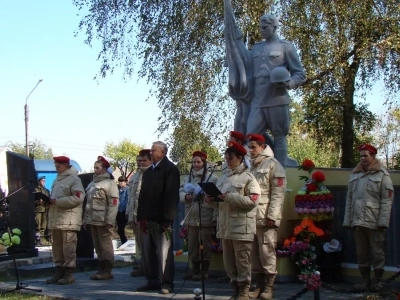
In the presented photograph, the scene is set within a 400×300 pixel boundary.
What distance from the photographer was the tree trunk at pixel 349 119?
63.4 ft

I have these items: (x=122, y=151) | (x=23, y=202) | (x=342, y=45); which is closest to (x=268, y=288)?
(x=23, y=202)

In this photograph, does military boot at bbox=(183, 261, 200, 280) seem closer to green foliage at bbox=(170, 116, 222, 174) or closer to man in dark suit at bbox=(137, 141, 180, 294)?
man in dark suit at bbox=(137, 141, 180, 294)

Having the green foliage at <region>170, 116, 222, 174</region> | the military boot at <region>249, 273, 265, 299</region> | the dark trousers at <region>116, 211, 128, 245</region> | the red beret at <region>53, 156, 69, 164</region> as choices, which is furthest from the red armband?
the green foliage at <region>170, 116, 222, 174</region>

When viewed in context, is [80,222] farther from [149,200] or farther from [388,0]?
[388,0]

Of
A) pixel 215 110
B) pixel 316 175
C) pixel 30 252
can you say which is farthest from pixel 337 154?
pixel 316 175

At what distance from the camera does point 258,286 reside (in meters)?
8.70

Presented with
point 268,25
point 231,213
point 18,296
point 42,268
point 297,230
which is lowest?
point 18,296

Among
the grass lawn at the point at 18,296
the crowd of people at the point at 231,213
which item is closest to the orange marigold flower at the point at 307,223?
the crowd of people at the point at 231,213

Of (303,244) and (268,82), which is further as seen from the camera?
(268,82)

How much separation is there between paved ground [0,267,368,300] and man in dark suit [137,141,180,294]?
0.36m

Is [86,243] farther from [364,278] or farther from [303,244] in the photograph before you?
[364,278]

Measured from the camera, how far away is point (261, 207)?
8516 mm

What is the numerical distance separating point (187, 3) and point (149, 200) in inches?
414

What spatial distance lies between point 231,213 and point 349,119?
517 inches
